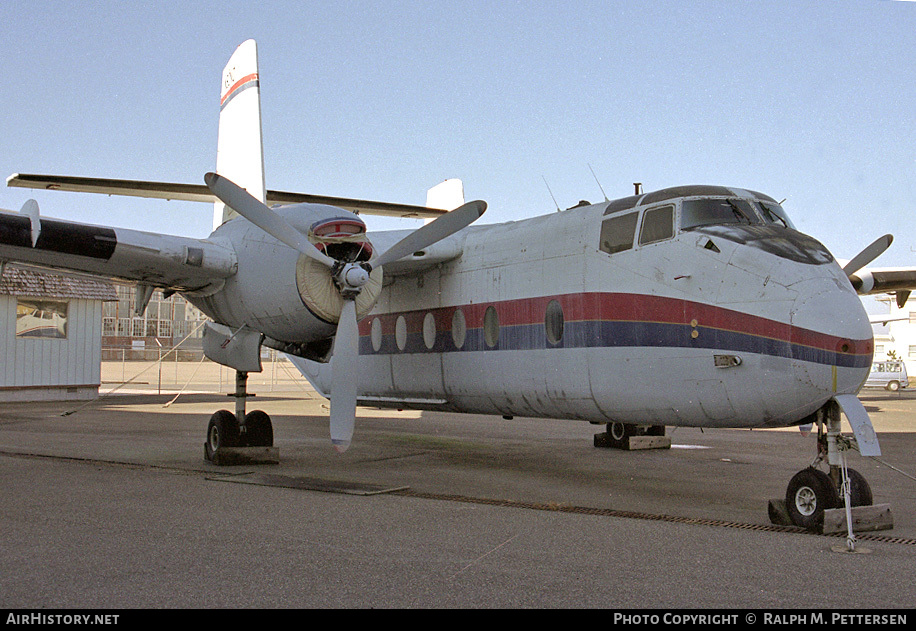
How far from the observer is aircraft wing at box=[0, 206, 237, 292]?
33.1ft

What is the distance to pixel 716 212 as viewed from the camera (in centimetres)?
866

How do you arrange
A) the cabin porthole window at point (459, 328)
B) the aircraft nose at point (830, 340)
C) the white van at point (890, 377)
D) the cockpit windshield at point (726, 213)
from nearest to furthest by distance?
the aircraft nose at point (830, 340) < the cockpit windshield at point (726, 213) < the cabin porthole window at point (459, 328) < the white van at point (890, 377)

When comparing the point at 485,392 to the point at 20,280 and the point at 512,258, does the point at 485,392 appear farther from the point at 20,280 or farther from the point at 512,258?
the point at 20,280

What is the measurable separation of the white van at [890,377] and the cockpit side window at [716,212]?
134 feet

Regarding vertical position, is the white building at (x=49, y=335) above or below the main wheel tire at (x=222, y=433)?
above

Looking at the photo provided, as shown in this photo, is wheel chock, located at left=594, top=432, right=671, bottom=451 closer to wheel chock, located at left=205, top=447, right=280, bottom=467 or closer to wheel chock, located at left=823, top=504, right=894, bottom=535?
wheel chock, located at left=205, top=447, right=280, bottom=467

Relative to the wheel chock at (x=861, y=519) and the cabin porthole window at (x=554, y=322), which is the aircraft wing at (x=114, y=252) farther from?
the wheel chock at (x=861, y=519)

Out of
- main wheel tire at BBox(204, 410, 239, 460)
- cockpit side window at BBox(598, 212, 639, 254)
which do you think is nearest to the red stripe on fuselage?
cockpit side window at BBox(598, 212, 639, 254)

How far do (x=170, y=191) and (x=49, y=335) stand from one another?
51.6ft

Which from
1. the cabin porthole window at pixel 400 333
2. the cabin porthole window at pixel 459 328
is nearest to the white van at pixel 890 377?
the cabin porthole window at pixel 400 333

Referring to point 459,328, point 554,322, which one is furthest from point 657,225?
point 459,328

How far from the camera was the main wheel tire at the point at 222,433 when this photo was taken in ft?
39.3

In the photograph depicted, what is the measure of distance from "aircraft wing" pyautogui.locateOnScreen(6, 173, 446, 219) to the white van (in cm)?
3750
